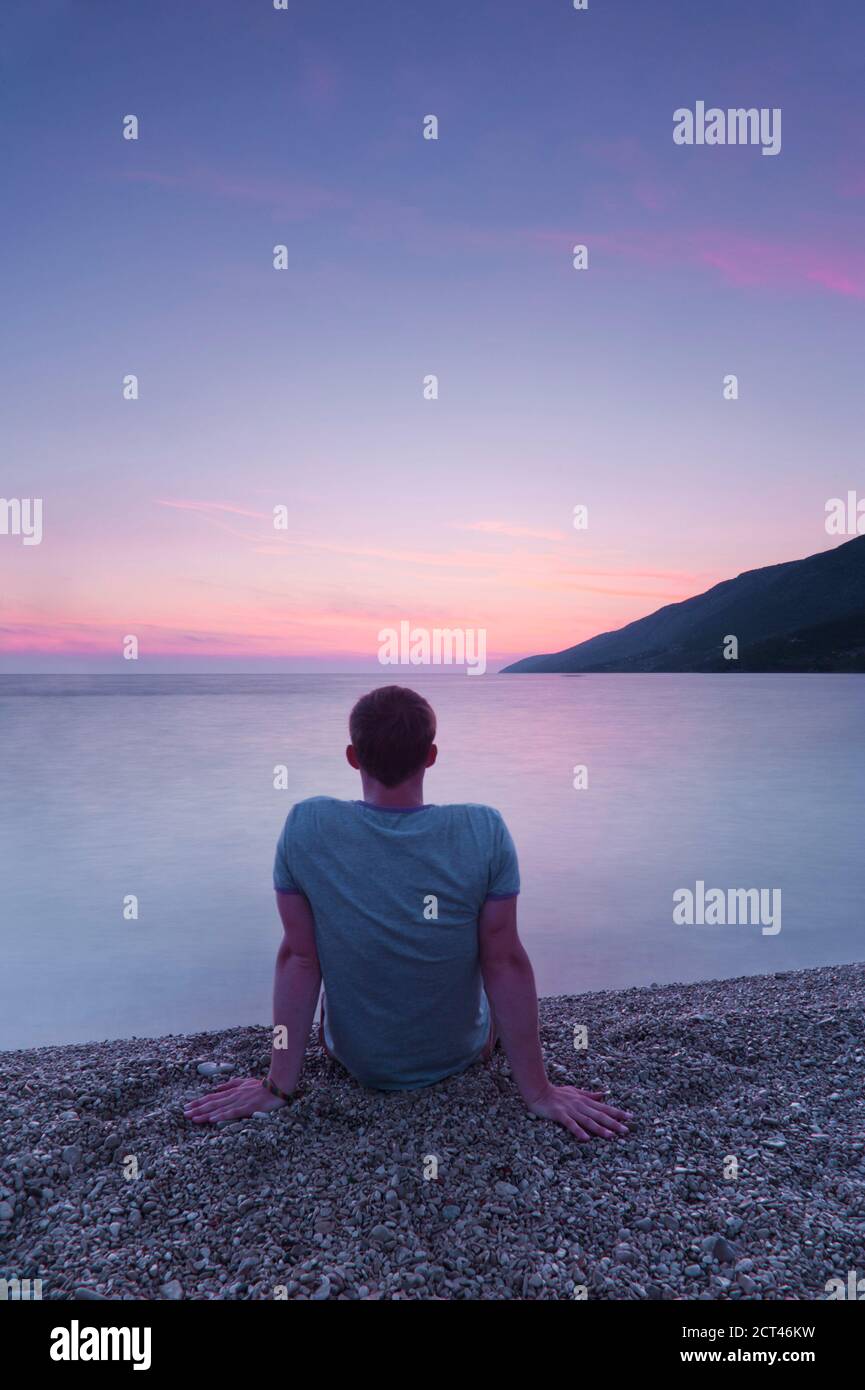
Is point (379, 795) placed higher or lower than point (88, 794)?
higher

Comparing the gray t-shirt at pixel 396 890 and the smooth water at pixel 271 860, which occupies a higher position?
the gray t-shirt at pixel 396 890

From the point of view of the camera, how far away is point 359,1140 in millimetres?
2596

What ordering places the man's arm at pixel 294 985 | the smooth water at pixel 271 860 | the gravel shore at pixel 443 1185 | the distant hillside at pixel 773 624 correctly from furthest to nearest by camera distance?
the distant hillside at pixel 773 624
the smooth water at pixel 271 860
the man's arm at pixel 294 985
the gravel shore at pixel 443 1185

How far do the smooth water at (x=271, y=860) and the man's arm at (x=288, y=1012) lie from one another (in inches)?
91.4

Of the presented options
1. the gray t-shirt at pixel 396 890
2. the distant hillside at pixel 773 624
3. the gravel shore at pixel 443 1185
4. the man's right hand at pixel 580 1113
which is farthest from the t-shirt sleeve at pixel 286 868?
the distant hillside at pixel 773 624

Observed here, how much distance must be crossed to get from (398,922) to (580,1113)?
934 mm

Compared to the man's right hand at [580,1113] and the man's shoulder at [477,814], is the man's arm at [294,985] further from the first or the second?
the man's right hand at [580,1113]

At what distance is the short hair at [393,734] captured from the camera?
2.63 metres

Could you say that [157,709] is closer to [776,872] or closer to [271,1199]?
[776,872]

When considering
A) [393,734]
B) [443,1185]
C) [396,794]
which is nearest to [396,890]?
A: [396,794]

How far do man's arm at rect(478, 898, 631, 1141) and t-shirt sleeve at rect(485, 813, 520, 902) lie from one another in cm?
3
